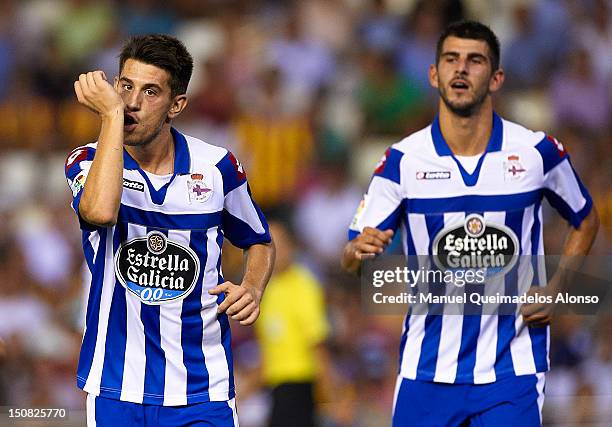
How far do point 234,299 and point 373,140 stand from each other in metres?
5.76

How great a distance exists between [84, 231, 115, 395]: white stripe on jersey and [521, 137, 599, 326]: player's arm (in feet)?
6.67

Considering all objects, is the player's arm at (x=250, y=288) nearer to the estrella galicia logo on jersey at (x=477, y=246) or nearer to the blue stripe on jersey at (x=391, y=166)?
the blue stripe on jersey at (x=391, y=166)

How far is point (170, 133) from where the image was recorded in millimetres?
4844

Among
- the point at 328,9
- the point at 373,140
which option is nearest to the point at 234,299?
the point at 373,140

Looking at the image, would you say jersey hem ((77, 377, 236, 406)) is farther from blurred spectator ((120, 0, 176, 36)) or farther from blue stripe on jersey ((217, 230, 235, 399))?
blurred spectator ((120, 0, 176, 36))

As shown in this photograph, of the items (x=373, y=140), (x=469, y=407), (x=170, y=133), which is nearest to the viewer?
(x=170, y=133)

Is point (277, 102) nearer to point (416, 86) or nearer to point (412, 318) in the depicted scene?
point (416, 86)

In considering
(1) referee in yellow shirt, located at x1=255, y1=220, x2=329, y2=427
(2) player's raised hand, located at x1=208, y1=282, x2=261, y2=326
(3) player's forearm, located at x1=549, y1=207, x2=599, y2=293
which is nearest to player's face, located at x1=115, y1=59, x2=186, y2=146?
(2) player's raised hand, located at x1=208, y1=282, x2=261, y2=326

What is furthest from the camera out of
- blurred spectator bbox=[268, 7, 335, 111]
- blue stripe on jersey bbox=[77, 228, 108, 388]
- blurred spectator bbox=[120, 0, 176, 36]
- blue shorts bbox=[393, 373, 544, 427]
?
blurred spectator bbox=[120, 0, 176, 36]

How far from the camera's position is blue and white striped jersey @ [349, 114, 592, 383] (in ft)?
18.0

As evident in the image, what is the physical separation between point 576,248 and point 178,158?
2178 millimetres

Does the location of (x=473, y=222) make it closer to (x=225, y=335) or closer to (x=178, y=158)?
(x=225, y=335)

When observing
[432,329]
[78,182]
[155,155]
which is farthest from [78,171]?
[432,329]

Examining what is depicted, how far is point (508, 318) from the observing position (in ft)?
18.1
